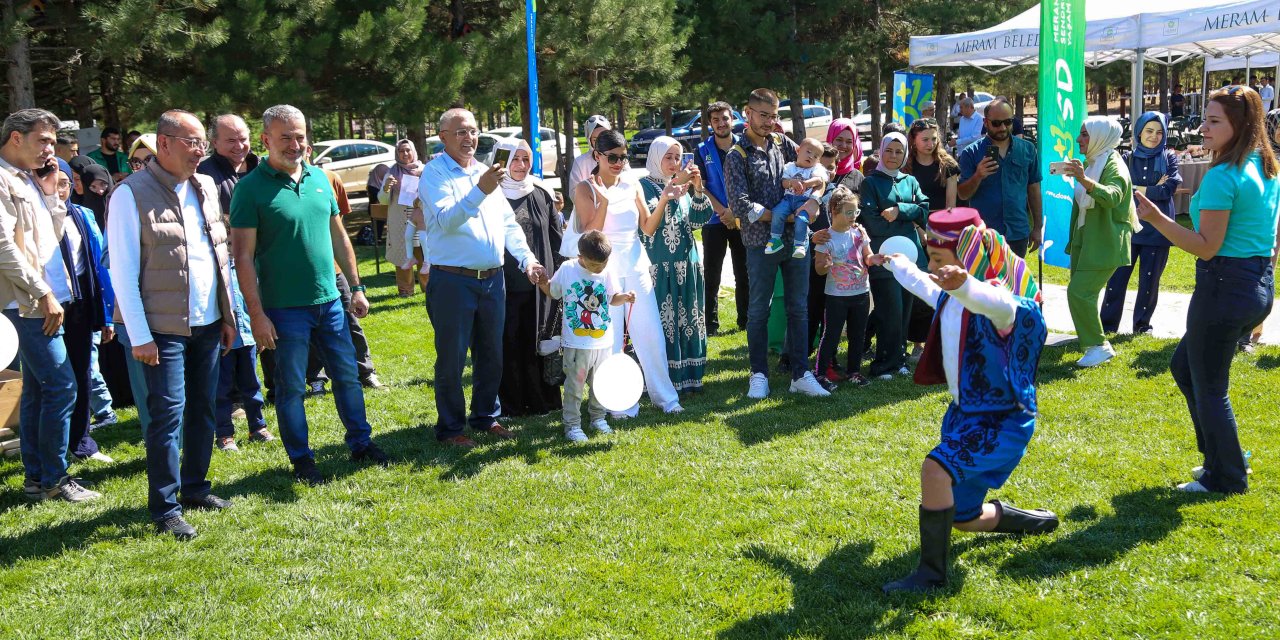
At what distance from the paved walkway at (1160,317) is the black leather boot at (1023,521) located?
396 centimetres

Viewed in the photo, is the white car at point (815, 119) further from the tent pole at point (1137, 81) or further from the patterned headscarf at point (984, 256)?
the patterned headscarf at point (984, 256)

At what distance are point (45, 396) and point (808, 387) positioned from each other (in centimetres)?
454

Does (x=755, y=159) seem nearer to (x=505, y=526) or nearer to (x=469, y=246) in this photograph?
(x=469, y=246)

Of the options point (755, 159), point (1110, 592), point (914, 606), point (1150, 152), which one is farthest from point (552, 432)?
point (1150, 152)

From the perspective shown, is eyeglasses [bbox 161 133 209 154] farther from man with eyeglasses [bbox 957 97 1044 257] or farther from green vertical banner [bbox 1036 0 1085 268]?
green vertical banner [bbox 1036 0 1085 268]

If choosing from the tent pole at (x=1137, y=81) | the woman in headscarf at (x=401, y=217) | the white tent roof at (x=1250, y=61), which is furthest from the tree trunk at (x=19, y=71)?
the white tent roof at (x=1250, y=61)

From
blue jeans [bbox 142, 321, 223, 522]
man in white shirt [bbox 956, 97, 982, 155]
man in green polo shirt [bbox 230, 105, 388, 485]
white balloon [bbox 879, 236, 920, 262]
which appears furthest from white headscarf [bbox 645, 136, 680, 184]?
man in white shirt [bbox 956, 97, 982, 155]

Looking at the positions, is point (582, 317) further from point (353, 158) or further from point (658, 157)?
point (353, 158)

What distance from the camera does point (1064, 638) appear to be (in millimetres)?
3480

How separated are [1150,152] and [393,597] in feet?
25.2

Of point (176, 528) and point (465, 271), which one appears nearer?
point (176, 528)

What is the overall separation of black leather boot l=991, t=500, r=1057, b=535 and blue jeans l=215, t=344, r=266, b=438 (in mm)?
4374

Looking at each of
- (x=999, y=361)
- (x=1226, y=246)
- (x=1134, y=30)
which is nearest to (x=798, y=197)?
(x=1226, y=246)

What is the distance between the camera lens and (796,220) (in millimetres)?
6551
